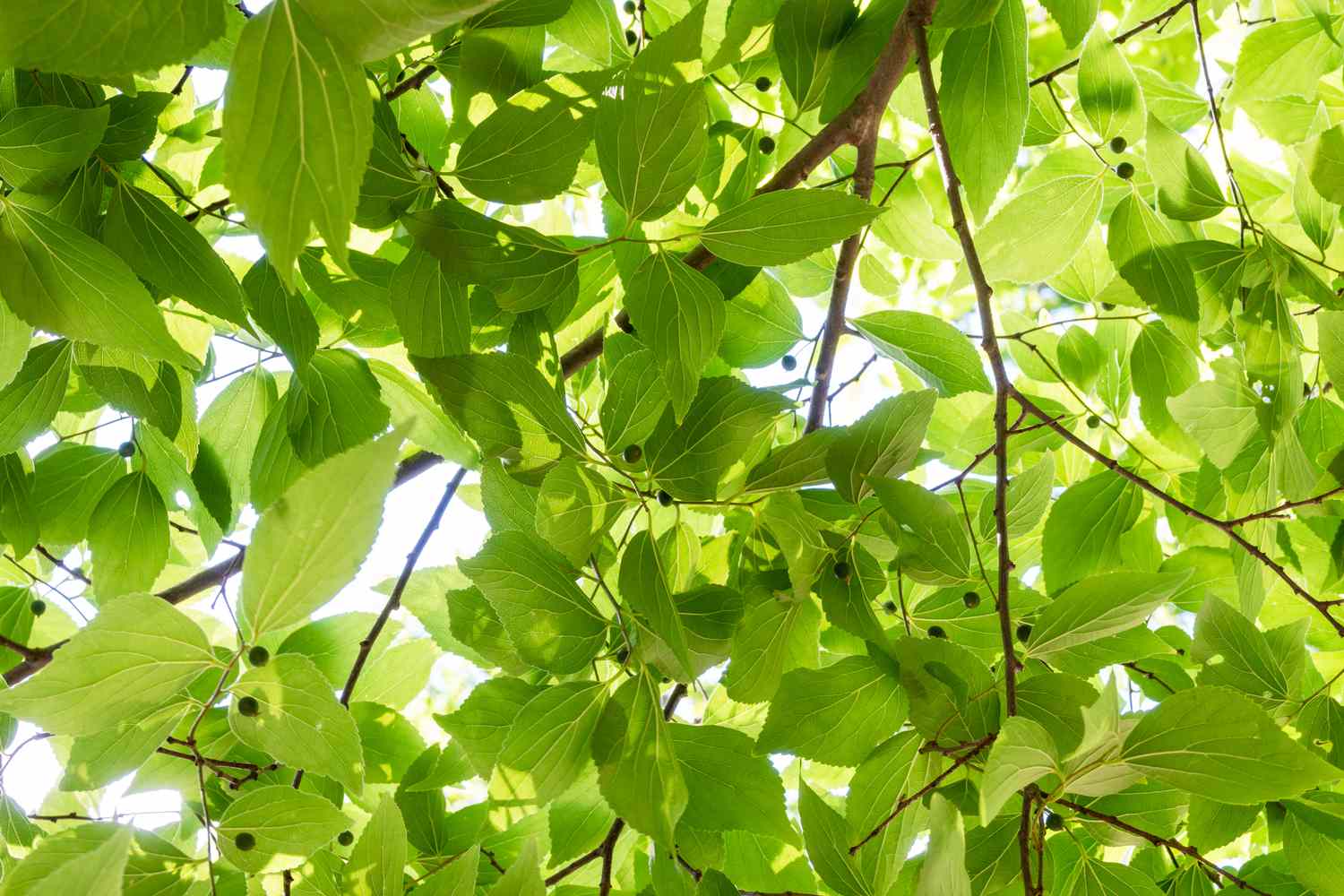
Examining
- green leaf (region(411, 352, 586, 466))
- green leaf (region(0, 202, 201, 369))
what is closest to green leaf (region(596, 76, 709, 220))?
green leaf (region(411, 352, 586, 466))

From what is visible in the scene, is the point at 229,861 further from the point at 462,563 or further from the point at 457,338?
the point at 457,338

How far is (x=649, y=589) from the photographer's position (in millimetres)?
912

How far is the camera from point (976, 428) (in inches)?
62.9

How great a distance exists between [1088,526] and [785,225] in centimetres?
83

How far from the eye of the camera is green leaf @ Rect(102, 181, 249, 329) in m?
0.90

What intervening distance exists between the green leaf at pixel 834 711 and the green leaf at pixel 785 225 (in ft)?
1.38

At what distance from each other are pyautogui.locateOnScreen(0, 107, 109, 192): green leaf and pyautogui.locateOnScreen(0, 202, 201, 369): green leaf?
37mm

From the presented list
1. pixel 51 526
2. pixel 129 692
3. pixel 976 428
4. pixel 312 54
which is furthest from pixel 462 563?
pixel 976 428

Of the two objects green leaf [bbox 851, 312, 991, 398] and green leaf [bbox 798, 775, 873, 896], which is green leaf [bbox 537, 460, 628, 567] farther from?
green leaf [bbox 851, 312, 991, 398]

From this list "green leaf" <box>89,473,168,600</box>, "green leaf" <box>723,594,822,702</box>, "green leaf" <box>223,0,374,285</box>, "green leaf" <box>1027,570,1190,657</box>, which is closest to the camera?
"green leaf" <box>223,0,374,285</box>

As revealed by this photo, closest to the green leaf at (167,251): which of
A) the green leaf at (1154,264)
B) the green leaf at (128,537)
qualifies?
Answer: the green leaf at (128,537)

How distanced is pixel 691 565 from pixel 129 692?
0.58 m

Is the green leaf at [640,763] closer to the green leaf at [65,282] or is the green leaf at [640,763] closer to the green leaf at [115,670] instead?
the green leaf at [115,670]

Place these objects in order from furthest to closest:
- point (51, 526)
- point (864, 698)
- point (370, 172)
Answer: point (51, 526)
point (864, 698)
point (370, 172)
